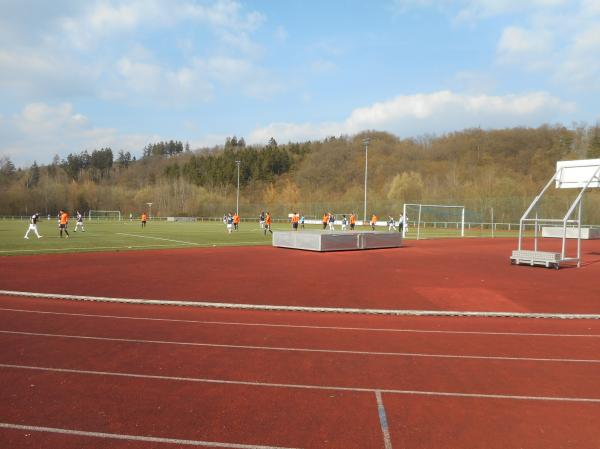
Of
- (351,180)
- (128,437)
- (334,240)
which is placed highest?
(351,180)

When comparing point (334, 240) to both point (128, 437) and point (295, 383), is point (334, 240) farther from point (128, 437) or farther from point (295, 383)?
point (128, 437)

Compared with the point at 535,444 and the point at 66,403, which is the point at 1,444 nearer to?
the point at 66,403

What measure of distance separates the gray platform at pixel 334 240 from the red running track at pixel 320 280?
203 cm

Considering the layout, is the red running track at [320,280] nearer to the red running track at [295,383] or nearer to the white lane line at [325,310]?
the white lane line at [325,310]

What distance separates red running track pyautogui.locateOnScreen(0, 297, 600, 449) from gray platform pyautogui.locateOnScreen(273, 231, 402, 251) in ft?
45.4

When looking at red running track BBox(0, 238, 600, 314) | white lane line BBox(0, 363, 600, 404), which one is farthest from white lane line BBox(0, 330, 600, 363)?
red running track BBox(0, 238, 600, 314)

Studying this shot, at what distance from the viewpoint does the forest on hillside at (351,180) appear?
2589 inches

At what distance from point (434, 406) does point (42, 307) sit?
8401mm

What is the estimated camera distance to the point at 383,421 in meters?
4.70

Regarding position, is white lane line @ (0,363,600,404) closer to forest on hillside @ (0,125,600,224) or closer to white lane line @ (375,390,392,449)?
white lane line @ (375,390,392,449)

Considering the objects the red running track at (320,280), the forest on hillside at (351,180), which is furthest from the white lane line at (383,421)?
the forest on hillside at (351,180)

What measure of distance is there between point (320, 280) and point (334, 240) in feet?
30.0

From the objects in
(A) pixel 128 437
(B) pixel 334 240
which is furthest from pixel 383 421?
(B) pixel 334 240

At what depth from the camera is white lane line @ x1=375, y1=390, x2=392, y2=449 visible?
429 cm
